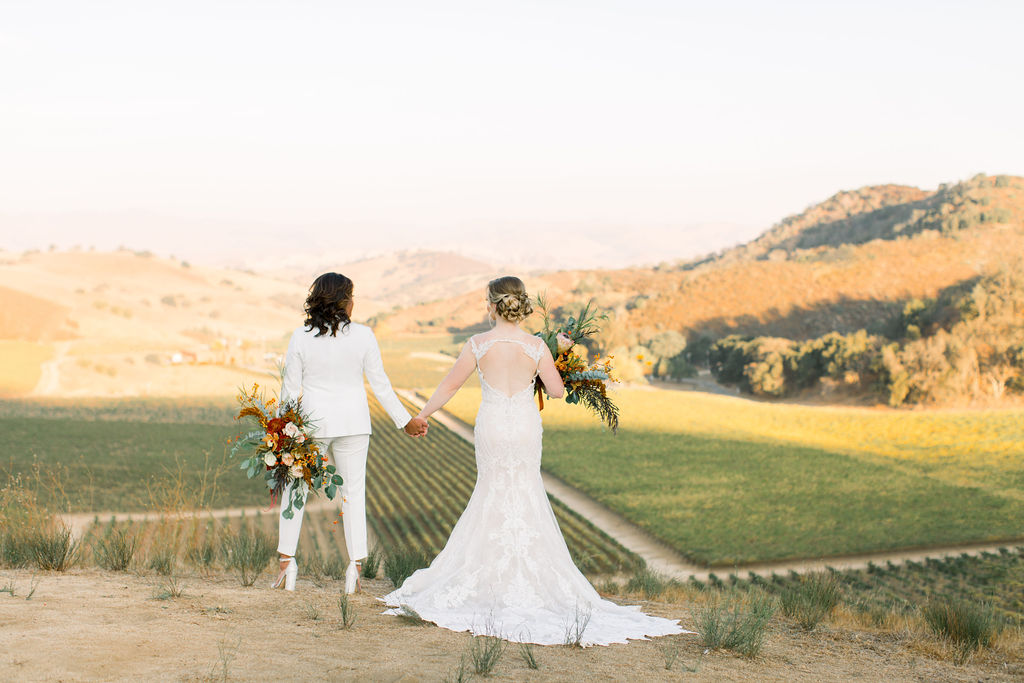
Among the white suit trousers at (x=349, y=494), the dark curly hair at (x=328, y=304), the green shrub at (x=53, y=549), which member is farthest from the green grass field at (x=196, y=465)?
the dark curly hair at (x=328, y=304)

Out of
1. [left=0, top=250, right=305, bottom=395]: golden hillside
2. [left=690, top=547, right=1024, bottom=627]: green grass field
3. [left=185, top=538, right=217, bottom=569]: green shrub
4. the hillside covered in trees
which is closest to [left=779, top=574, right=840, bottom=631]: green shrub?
[left=185, top=538, right=217, bottom=569]: green shrub

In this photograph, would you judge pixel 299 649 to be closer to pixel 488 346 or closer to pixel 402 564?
pixel 488 346

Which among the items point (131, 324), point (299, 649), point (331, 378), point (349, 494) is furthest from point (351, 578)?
point (131, 324)

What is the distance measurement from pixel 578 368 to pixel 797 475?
39.0 m

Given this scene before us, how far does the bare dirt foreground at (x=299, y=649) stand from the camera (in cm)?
459

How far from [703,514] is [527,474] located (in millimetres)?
30839

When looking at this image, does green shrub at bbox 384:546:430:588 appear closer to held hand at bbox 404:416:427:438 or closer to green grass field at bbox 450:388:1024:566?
held hand at bbox 404:416:427:438

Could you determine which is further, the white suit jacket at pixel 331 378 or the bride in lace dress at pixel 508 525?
the white suit jacket at pixel 331 378

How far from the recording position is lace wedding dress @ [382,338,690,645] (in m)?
6.19

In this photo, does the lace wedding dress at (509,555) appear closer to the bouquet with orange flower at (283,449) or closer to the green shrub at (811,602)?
the bouquet with orange flower at (283,449)

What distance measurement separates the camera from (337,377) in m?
6.57

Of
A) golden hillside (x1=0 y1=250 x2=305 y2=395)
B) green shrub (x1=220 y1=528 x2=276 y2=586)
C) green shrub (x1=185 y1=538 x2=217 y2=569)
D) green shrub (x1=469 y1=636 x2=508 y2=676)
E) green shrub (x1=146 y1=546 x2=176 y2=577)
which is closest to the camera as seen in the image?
green shrub (x1=469 y1=636 x2=508 y2=676)

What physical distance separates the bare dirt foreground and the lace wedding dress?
0.43 meters

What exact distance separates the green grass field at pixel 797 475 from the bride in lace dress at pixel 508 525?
2386 cm
